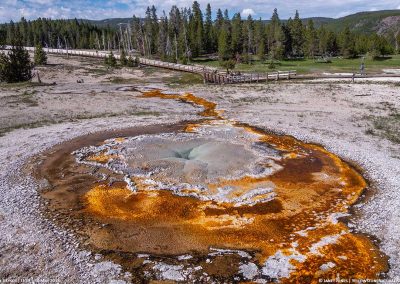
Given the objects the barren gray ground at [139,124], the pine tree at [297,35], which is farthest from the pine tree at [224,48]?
the barren gray ground at [139,124]

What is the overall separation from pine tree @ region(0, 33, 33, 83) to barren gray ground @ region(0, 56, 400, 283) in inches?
216

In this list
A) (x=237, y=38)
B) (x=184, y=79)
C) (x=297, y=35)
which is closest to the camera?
(x=184, y=79)

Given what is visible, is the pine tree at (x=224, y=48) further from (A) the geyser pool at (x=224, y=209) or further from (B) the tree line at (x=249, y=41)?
(A) the geyser pool at (x=224, y=209)

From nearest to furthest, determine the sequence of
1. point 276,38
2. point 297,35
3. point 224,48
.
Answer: point 224,48, point 276,38, point 297,35

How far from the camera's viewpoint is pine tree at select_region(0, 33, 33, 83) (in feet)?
152

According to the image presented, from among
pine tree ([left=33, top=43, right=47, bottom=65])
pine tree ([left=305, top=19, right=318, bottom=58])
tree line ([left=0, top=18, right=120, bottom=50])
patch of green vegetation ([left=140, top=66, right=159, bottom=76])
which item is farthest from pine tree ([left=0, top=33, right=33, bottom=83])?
tree line ([left=0, top=18, right=120, bottom=50])

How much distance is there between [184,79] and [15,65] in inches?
906

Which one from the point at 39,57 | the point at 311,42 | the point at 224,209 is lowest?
the point at 224,209

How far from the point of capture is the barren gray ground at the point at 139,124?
1156 cm

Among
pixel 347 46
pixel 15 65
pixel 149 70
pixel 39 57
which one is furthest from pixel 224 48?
pixel 15 65

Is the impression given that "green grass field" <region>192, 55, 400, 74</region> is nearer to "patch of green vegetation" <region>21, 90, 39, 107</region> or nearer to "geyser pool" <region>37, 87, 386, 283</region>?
"patch of green vegetation" <region>21, 90, 39, 107</region>

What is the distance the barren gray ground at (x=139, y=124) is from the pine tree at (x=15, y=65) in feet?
18.0

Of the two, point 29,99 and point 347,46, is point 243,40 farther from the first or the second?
point 29,99

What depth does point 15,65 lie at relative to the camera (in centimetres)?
4784
